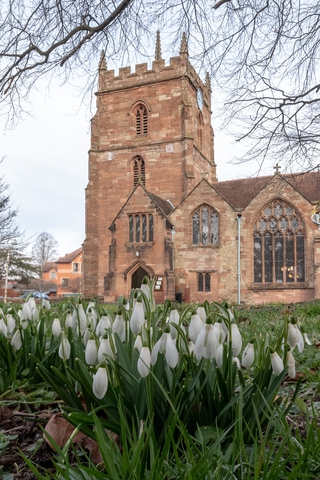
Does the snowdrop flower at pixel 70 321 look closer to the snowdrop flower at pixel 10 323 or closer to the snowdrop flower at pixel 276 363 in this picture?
the snowdrop flower at pixel 10 323

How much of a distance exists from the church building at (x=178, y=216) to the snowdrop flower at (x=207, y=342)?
59.5 ft

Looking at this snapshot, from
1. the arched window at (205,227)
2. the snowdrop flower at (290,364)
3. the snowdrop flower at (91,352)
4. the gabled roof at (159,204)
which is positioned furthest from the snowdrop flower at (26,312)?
the gabled roof at (159,204)

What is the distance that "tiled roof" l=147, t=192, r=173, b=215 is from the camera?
25.9 m

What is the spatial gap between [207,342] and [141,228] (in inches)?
949

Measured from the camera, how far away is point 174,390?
1.93 m

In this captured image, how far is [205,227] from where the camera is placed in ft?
81.9

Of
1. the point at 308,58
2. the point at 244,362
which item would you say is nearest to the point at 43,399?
the point at 244,362

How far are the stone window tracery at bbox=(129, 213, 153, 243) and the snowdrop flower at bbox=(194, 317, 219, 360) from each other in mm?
23751

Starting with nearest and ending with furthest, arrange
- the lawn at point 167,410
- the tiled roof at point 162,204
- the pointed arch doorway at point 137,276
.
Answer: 1. the lawn at point 167,410
2. the tiled roof at point 162,204
3. the pointed arch doorway at point 137,276

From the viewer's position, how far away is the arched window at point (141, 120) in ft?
101

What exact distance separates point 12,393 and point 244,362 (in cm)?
155

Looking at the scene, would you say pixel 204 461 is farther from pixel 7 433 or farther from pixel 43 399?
pixel 43 399

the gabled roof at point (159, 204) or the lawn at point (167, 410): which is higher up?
the gabled roof at point (159, 204)

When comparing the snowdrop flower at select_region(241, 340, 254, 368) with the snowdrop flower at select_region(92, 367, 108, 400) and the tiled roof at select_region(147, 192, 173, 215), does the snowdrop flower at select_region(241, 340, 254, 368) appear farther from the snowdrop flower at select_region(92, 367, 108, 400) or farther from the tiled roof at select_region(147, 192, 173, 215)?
the tiled roof at select_region(147, 192, 173, 215)
